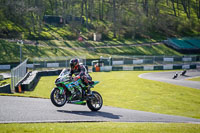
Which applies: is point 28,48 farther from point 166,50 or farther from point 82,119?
point 82,119

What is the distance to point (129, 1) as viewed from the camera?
254 feet

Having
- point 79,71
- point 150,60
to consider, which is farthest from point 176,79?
point 79,71

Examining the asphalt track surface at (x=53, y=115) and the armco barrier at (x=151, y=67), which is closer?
the asphalt track surface at (x=53, y=115)

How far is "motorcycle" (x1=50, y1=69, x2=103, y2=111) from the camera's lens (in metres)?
11.2

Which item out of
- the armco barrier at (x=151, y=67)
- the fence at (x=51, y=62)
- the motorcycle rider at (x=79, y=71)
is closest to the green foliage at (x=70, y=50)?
the fence at (x=51, y=62)

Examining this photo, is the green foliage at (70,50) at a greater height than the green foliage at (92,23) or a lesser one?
lesser

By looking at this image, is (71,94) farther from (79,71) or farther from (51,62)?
(51,62)

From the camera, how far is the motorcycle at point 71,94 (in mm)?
11227

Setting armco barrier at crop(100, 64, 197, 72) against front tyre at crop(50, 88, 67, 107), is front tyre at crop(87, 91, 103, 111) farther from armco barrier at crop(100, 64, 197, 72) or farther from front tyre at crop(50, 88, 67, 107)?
Answer: armco barrier at crop(100, 64, 197, 72)

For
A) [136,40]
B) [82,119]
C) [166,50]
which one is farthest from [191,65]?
[82,119]

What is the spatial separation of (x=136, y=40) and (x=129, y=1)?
58.2 ft

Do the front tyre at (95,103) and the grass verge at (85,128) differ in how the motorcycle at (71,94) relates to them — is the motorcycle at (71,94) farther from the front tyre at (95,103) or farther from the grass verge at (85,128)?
the grass verge at (85,128)

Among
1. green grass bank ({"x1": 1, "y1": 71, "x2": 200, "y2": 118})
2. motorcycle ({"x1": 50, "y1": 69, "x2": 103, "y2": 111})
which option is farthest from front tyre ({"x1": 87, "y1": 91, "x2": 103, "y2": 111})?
green grass bank ({"x1": 1, "y1": 71, "x2": 200, "y2": 118})

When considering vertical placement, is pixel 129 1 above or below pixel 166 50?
above
